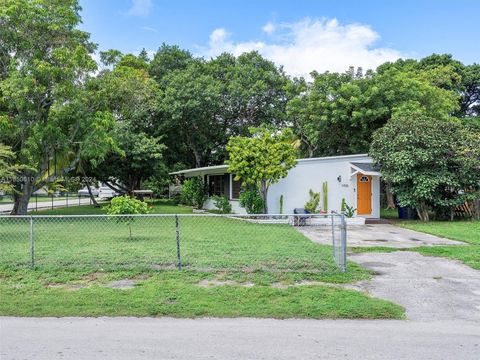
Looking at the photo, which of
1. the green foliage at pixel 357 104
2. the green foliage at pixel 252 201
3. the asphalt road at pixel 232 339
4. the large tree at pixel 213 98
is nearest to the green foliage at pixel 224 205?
the green foliage at pixel 252 201

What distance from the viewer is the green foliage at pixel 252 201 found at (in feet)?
58.4

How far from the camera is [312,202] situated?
1811cm

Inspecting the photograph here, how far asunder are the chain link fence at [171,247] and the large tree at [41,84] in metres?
4.64

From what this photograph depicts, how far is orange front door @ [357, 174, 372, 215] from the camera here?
18109mm

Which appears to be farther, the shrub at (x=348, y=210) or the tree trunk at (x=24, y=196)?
the tree trunk at (x=24, y=196)

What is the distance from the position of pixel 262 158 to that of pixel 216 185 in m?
7.66

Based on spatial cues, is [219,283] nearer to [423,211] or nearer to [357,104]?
[423,211]

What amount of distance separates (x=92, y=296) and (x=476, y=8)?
56.2 feet

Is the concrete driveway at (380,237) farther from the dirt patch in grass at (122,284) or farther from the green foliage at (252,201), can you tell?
the dirt patch in grass at (122,284)

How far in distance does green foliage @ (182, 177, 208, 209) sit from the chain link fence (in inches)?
383

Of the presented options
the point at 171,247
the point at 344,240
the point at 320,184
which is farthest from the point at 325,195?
the point at 344,240

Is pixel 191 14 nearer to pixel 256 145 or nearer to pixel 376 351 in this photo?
pixel 256 145

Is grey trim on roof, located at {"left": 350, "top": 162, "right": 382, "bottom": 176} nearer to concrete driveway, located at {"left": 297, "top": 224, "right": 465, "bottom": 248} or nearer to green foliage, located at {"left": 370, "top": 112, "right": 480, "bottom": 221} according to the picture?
green foliage, located at {"left": 370, "top": 112, "right": 480, "bottom": 221}

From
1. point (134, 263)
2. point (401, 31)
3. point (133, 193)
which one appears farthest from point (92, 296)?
point (133, 193)
